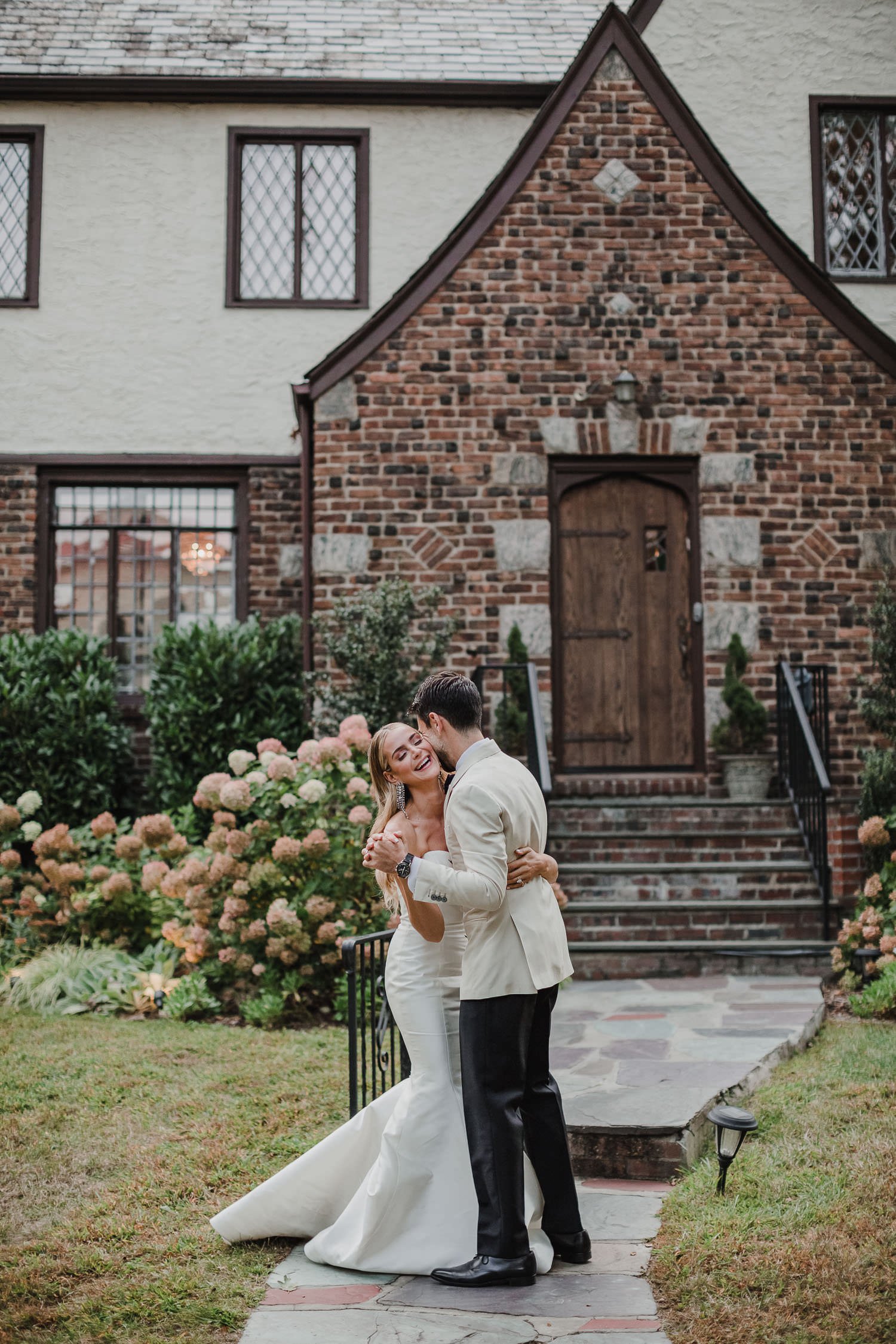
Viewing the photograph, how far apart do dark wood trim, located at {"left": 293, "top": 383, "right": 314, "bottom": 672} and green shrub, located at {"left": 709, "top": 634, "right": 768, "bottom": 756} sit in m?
3.33

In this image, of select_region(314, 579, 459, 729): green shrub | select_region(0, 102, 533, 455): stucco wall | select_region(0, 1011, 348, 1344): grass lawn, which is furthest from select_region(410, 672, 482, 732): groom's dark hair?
select_region(0, 102, 533, 455): stucco wall

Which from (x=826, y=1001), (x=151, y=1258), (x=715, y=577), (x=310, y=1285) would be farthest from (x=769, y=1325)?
(x=715, y=577)

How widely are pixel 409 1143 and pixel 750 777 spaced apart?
243 inches

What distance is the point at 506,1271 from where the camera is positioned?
344 centimetres

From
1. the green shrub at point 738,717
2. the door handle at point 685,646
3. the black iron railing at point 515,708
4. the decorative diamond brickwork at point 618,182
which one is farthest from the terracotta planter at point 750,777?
the decorative diamond brickwork at point 618,182

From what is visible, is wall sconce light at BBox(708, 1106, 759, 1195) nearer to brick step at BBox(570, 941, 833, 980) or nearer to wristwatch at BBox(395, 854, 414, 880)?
wristwatch at BBox(395, 854, 414, 880)

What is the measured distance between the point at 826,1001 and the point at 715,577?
389 centimetres

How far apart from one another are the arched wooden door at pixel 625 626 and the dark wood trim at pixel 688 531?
20 millimetres

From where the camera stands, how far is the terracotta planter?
927cm

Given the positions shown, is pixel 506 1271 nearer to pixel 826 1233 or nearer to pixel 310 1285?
pixel 310 1285

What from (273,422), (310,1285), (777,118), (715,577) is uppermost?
(777,118)

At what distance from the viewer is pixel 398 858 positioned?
3496 mm

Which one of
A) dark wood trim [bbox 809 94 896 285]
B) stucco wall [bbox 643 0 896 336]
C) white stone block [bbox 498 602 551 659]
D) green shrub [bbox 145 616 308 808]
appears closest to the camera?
white stone block [bbox 498 602 551 659]

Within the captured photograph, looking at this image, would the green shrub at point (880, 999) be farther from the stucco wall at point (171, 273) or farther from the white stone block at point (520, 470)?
the stucco wall at point (171, 273)
